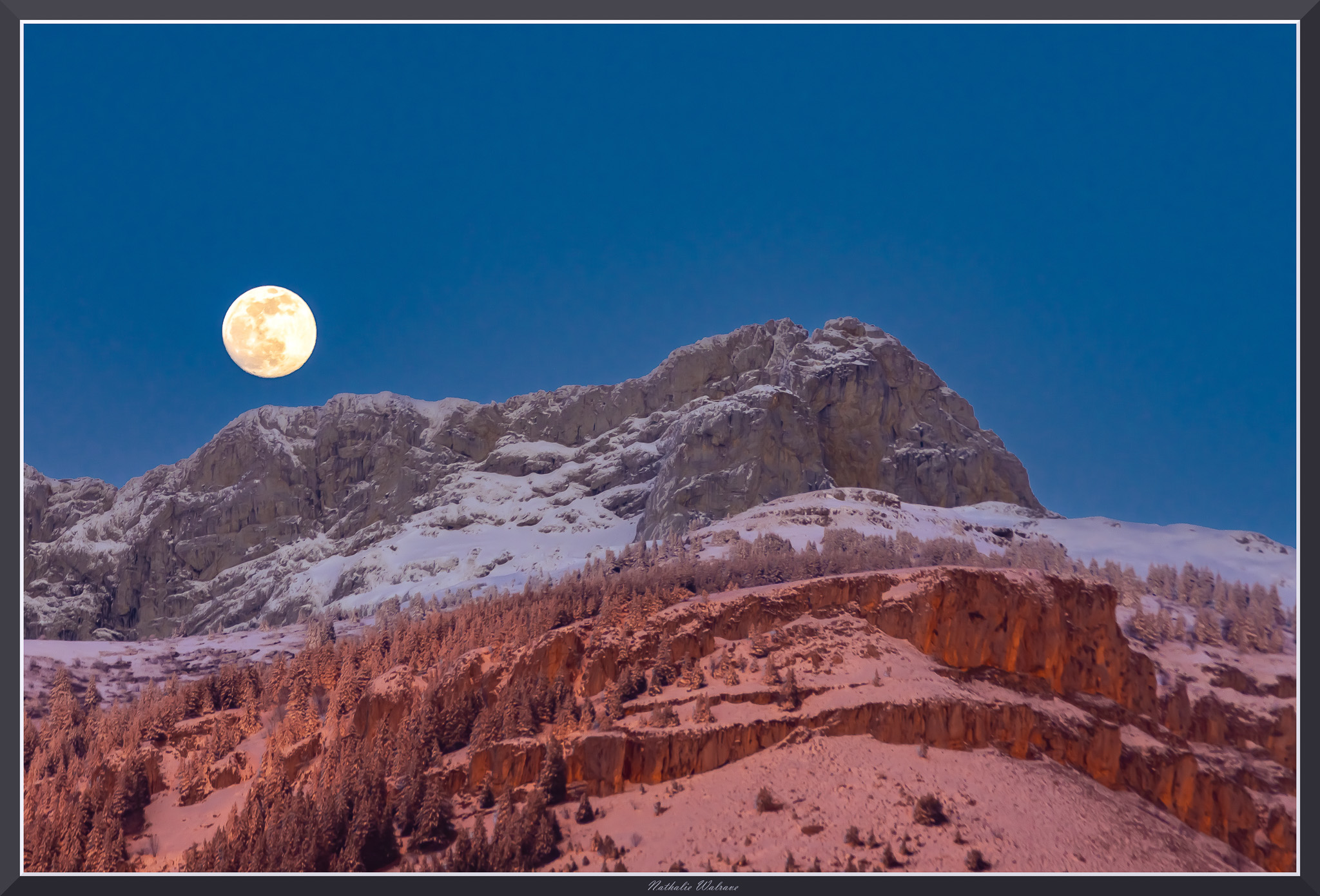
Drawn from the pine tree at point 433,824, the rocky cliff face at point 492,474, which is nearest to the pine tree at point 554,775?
the pine tree at point 433,824

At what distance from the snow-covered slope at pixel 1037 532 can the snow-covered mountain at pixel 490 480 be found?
775 inches

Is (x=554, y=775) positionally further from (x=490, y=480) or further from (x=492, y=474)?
(x=492, y=474)

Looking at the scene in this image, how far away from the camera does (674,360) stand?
99.9m

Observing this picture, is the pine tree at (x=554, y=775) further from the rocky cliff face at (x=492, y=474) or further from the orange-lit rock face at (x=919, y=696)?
the rocky cliff face at (x=492, y=474)

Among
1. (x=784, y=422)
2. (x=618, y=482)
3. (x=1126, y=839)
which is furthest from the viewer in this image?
(x=618, y=482)

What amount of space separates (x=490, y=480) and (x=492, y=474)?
1.57m

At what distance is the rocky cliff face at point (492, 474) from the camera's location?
250 feet

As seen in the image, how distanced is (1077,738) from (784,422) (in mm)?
57863

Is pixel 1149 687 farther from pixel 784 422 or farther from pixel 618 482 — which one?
pixel 618 482

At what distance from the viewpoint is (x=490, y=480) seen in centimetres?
9606

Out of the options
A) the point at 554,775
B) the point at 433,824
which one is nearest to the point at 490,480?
the point at 554,775

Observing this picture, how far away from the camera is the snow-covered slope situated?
2223 centimetres

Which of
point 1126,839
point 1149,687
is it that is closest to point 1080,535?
point 1149,687

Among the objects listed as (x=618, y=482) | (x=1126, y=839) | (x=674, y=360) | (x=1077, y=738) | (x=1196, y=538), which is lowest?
(x=1126, y=839)
